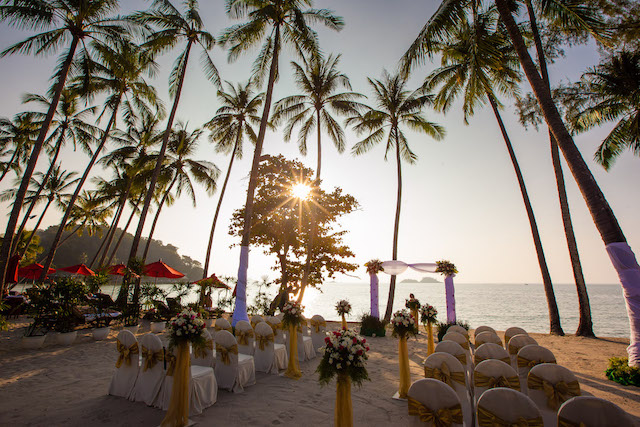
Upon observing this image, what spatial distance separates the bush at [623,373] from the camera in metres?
5.36

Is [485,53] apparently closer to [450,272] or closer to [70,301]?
[450,272]

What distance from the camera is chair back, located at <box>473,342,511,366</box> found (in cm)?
420

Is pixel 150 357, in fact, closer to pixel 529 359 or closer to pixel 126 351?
pixel 126 351

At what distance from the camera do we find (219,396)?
15.6ft

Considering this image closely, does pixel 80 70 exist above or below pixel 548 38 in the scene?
below

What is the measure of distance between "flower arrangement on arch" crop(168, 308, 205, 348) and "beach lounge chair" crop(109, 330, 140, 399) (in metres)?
1.15

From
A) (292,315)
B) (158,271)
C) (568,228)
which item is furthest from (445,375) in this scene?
(158,271)

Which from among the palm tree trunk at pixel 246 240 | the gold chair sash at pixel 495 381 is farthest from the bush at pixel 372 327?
the gold chair sash at pixel 495 381

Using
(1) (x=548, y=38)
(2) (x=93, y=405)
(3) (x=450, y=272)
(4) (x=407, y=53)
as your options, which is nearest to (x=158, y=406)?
(2) (x=93, y=405)

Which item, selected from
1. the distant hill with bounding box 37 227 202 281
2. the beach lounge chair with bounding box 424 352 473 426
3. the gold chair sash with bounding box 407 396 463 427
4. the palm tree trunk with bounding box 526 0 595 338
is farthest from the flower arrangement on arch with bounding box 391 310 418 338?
the distant hill with bounding box 37 227 202 281

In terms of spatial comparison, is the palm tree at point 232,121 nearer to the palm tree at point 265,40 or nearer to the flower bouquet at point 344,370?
the palm tree at point 265,40

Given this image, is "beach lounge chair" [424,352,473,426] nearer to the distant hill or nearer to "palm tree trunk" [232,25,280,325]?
"palm tree trunk" [232,25,280,325]

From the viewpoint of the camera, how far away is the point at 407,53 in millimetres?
7973

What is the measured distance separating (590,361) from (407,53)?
9341 mm
